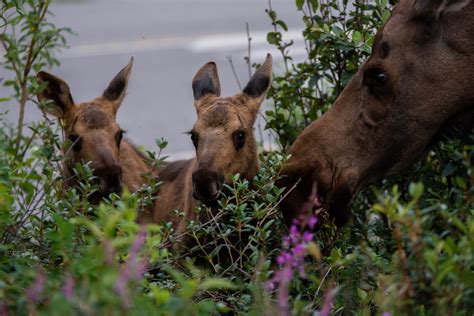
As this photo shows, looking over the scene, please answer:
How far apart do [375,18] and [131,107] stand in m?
8.26

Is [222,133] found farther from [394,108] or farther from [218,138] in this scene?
[394,108]

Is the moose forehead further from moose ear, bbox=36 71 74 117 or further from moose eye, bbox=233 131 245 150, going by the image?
moose eye, bbox=233 131 245 150

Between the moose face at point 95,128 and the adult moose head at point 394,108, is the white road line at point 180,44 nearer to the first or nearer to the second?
the moose face at point 95,128

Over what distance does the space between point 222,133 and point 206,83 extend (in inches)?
33.6

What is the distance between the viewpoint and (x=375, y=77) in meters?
6.49

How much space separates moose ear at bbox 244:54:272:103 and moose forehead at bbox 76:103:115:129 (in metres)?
1.14

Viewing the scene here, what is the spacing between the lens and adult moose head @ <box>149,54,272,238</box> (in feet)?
22.7

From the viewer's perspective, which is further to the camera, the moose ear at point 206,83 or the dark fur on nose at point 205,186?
the moose ear at point 206,83

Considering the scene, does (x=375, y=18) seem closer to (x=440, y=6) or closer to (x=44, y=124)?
(x=440, y=6)

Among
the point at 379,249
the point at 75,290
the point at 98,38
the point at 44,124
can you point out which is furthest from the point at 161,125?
the point at 75,290

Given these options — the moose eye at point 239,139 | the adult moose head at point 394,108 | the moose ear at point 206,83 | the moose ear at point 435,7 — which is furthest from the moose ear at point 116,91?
the moose ear at point 435,7

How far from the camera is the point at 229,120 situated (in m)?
7.43

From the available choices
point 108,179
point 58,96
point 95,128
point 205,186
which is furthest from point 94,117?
point 205,186

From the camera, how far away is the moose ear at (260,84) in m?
7.81
